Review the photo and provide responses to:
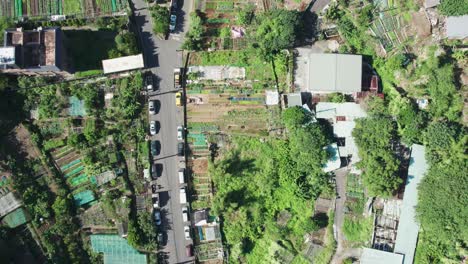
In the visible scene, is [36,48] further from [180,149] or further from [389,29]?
[389,29]

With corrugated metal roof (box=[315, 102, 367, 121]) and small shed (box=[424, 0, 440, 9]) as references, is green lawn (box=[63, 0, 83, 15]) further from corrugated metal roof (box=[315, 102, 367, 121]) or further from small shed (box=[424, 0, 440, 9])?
small shed (box=[424, 0, 440, 9])

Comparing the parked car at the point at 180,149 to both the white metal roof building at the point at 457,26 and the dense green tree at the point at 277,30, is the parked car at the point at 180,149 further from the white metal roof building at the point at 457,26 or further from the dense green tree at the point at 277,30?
the white metal roof building at the point at 457,26

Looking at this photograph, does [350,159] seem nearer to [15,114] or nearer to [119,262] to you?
[119,262]

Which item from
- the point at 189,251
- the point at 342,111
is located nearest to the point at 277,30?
the point at 342,111

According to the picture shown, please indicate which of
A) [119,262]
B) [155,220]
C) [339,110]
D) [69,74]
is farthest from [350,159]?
[69,74]

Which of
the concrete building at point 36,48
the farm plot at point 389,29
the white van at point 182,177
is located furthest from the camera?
the farm plot at point 389,29

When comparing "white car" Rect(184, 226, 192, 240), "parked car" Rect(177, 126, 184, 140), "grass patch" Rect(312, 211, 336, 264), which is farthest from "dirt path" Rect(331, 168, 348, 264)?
"parked car" Rect(177, 126, 184, 140)

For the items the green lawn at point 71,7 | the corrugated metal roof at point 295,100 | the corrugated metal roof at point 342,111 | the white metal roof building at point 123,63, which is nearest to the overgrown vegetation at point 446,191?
the corrugated metal roof at point 342,111
